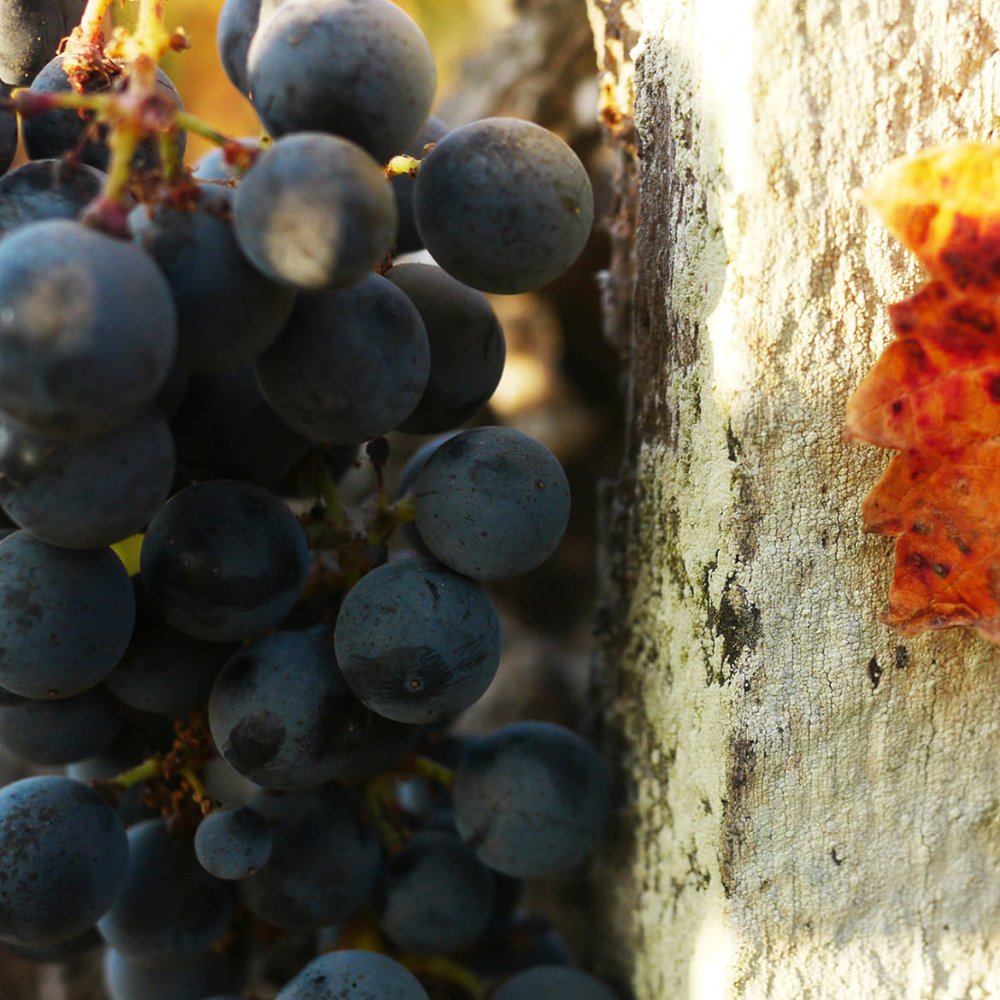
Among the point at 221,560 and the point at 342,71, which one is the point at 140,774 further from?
the point at 342,71

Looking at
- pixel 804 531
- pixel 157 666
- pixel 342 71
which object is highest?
pixel 342 71

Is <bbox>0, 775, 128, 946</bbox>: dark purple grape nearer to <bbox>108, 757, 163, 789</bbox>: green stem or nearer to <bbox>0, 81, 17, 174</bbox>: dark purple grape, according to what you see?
<bbox>108, 757, 163, 789</bbox>: green stem

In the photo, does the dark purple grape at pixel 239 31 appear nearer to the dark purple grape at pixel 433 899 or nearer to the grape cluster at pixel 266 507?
the grape cluster at pixel 266 507

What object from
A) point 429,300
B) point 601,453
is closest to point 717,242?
point 429,300

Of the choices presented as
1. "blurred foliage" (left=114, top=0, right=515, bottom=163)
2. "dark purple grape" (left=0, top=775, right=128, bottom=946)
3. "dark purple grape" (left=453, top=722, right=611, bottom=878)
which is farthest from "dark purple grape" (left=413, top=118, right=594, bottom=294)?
"blurred foliage" (left=114, top=0, right=515, bottom=163)

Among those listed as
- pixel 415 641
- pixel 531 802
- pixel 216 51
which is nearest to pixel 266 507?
pixel 415 641
